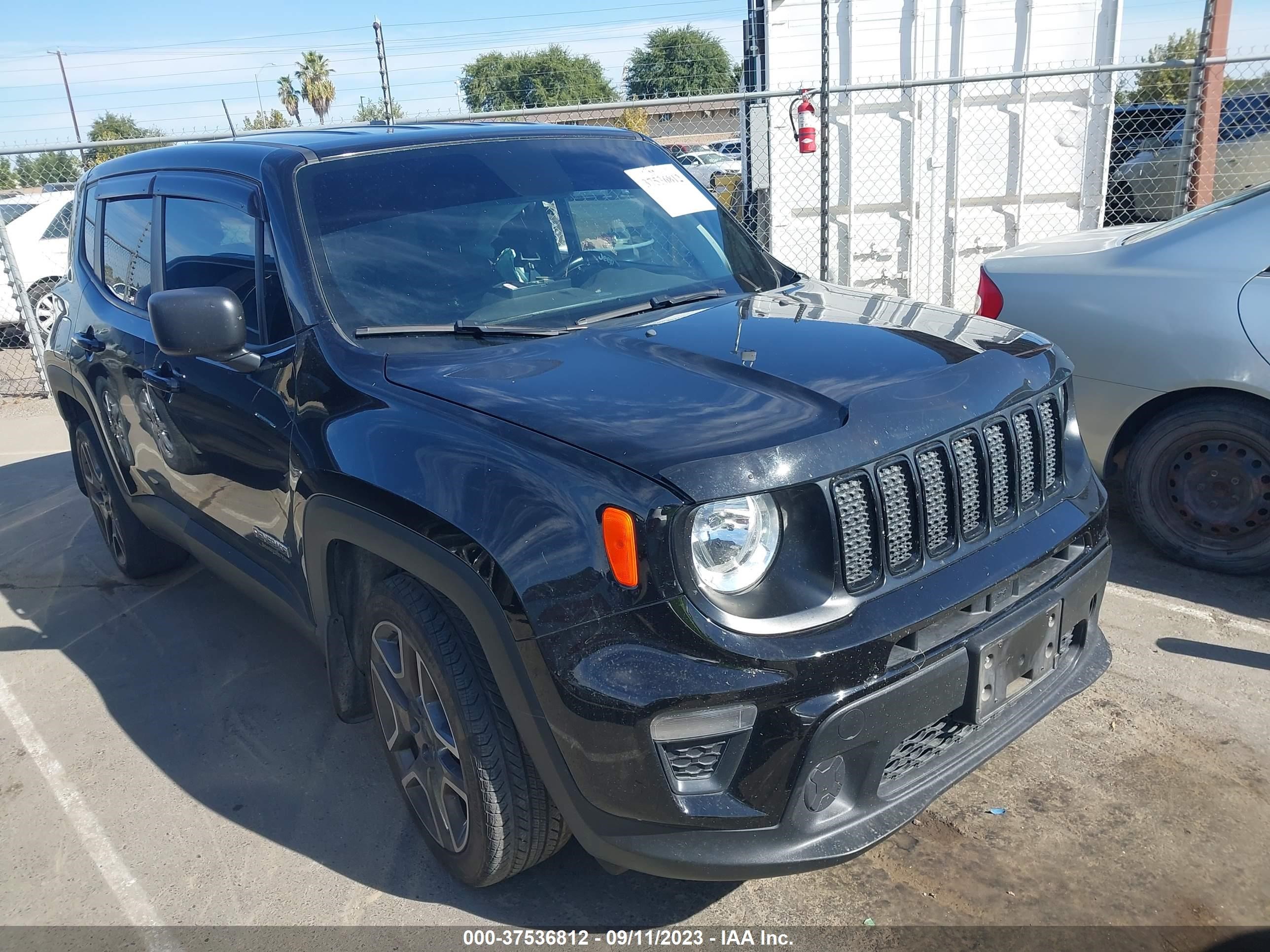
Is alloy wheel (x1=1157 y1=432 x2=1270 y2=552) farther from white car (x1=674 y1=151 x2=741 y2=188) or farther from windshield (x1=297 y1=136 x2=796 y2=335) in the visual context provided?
white car (x1=674 y1=151 x2=741 y2=188)

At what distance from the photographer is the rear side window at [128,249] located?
3928mm

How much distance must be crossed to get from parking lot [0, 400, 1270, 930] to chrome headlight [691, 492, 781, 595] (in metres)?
1.03

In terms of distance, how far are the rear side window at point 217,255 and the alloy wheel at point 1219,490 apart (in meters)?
3.49

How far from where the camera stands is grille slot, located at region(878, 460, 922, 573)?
2.20m

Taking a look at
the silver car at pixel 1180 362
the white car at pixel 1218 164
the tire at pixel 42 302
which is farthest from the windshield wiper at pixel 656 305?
the tire at pixel 42 302

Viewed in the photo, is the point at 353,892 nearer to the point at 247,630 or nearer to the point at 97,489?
the point at 247,630

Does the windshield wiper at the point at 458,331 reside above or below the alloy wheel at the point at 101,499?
above

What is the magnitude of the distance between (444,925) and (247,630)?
2224 millimetres

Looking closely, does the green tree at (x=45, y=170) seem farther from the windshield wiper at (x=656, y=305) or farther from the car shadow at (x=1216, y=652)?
the car shadow at (x=1216, y=652)

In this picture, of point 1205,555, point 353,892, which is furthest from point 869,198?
point 353,892

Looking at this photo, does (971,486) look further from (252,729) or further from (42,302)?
(42,302)

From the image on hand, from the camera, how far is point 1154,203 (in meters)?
10.6

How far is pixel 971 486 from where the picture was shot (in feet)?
7.93

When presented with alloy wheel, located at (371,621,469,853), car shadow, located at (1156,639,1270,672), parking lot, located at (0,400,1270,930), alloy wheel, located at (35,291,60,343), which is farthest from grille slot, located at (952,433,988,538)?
alloy wheel, located at (35,291,60,343)
